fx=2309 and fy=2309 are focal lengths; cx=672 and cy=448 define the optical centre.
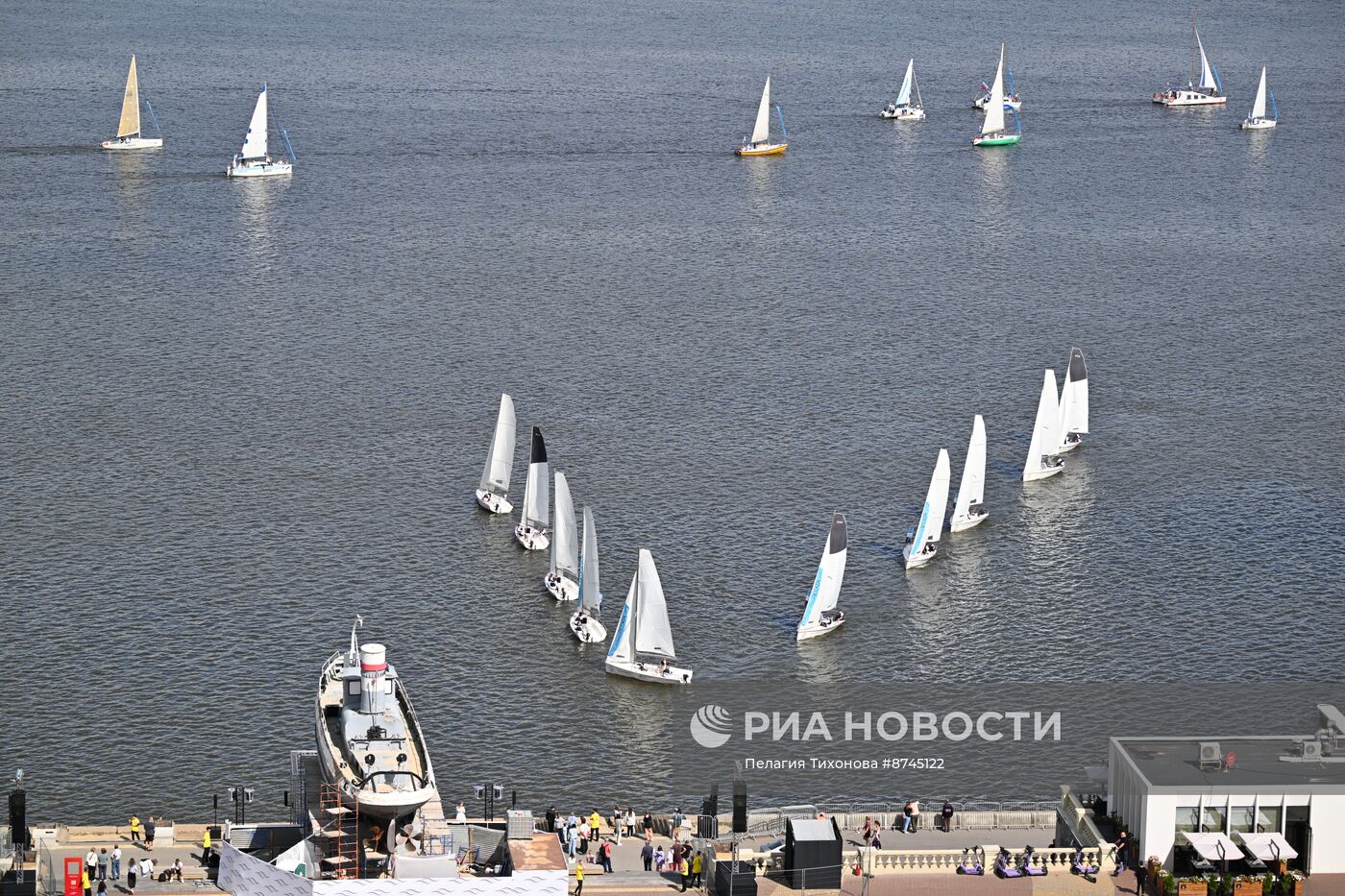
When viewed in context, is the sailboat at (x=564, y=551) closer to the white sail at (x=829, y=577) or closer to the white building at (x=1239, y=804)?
the white sail at (x=829, y=577)

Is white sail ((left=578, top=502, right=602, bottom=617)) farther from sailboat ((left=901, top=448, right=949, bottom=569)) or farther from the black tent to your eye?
the black tent

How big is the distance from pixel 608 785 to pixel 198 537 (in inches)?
1309

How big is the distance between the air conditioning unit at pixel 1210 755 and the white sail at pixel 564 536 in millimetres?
43400

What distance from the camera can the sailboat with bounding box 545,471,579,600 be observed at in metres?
104

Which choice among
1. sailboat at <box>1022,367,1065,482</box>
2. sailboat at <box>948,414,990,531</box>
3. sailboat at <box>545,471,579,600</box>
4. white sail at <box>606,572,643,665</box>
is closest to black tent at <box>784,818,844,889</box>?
white sail at <box>606,572,643,665</box>

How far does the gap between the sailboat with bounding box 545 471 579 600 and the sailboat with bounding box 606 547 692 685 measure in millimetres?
8167

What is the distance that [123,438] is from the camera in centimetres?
12762

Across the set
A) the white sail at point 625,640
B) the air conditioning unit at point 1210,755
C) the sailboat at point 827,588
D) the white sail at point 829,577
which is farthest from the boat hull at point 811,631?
the air conditioning unit at point 1210,755

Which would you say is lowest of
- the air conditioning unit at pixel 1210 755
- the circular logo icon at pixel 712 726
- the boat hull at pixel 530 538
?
the circular logo icon at pixel 712 726

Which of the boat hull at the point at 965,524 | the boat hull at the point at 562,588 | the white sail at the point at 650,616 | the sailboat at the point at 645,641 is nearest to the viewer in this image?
the white sail at the point at 650,616

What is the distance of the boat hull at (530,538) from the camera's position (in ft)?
364

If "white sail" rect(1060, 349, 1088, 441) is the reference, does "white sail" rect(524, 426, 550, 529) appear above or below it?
below

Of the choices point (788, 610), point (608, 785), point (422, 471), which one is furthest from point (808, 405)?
point (608, 785)

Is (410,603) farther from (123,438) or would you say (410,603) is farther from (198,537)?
(123,438)
